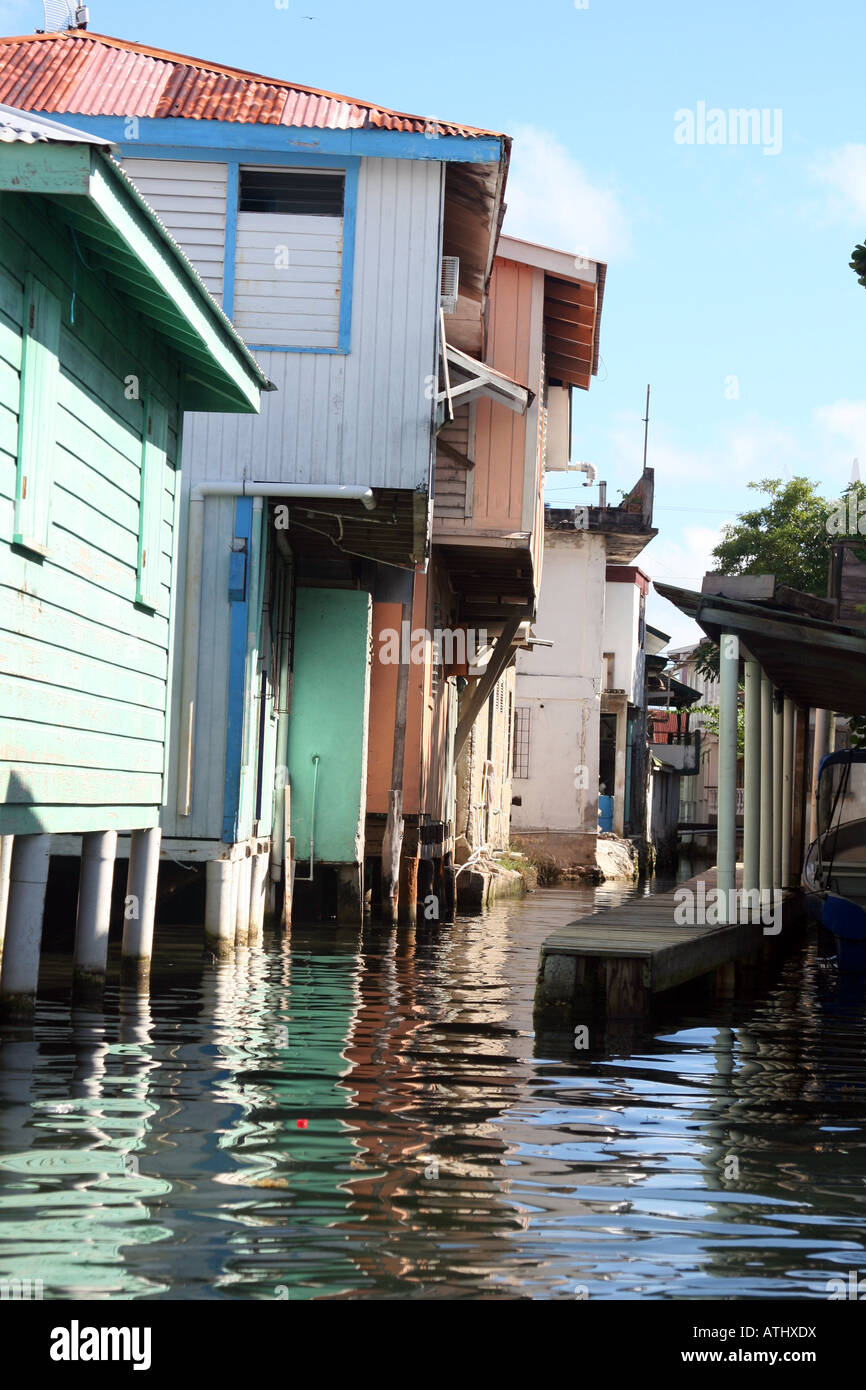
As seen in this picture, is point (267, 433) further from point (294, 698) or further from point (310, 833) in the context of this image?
point (310, 833)

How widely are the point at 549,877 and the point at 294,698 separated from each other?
1570 centimetres

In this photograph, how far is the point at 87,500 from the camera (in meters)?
8.78

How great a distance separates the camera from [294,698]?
55.1ft

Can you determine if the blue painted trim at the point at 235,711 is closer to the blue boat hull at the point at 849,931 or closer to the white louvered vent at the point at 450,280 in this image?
the white louvered vent at the point at 450,280

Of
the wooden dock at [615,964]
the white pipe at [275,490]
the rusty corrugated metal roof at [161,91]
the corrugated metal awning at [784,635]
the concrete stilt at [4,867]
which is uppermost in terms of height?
the rusty corrugated metal roof at [161,91]

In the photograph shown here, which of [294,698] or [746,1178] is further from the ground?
[294,698]

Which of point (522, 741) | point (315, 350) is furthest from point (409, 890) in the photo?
point (522, 741)

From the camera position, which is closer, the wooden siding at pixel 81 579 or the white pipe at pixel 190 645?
the wooden siding at pixel 81 579

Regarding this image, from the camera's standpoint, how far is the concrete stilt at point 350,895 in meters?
16.4

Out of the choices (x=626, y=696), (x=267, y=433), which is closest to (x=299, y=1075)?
(x=267, y=433)

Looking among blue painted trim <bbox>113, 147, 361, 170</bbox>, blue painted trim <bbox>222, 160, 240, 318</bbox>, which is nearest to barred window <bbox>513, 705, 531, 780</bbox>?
blue painted trim <bbox>222, 160, 240, 318</bbox>

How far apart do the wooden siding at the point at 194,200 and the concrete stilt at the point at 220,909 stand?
17.7 feet

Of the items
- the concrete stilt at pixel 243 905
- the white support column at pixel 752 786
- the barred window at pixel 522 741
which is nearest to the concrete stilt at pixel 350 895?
the concrete stilt at pixel 243 905

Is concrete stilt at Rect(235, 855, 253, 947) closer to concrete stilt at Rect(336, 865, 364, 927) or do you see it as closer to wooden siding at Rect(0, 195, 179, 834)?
concrete stilt at Rect(336, 865, 364, 927)
